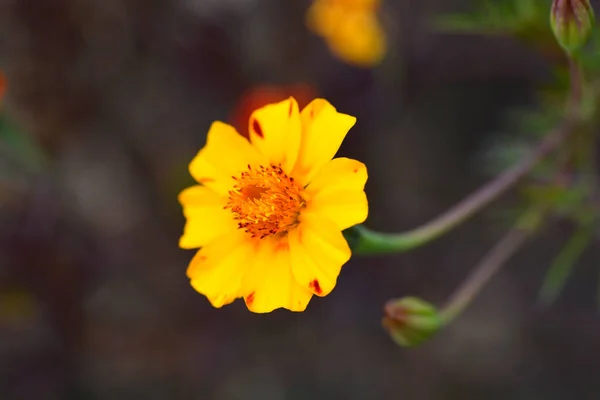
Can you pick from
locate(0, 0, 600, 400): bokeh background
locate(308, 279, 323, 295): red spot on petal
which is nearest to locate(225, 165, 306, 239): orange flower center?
locate(308, 279, 323, 295): red spot on petal

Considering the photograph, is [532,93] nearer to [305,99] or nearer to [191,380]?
[305,99]

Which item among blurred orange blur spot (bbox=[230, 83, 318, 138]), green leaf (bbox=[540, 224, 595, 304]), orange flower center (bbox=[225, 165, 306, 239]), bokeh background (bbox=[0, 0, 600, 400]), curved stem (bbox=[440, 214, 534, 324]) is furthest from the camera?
bokeh background (bbox=[0, 0, 600, 400])

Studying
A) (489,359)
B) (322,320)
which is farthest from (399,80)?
(489,359)

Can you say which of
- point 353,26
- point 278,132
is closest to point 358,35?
point 353,26

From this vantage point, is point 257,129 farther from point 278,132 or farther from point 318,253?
point 318,253

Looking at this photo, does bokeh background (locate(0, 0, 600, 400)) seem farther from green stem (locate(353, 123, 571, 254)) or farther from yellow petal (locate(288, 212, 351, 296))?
yellow petal (locate(288, 212, 351, 296))

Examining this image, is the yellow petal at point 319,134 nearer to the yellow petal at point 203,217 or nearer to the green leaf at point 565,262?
the yellow petal at point 203,217
